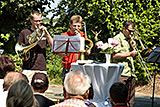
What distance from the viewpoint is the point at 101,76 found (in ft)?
16.1

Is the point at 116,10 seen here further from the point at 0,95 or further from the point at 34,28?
the point at 0,95

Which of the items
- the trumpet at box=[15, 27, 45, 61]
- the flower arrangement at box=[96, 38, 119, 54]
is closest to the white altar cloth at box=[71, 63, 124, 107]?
the flower arrangement at box=[96, 38, 119, 54]

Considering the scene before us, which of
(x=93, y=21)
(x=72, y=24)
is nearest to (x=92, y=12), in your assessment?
(x=93, y=21)

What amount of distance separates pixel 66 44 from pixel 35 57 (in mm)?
542

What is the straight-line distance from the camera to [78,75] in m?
2.48

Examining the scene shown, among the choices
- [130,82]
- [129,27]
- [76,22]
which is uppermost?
[76,22]

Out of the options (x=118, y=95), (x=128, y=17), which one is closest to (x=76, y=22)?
(x=118, y=95)

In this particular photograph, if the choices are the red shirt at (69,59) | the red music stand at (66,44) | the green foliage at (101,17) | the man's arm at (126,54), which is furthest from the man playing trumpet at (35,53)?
the green foliage at (101,17)

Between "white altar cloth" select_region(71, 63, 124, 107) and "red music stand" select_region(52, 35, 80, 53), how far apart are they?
0.32m

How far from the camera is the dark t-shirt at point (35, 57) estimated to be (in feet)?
14.6

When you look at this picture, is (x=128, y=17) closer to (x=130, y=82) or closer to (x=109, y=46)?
(x=109, y=46)

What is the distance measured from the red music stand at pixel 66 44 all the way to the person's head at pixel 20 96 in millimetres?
2557

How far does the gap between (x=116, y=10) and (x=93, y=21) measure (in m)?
0.89

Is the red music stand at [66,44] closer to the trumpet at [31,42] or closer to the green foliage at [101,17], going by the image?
the trumpet at [31,42]
